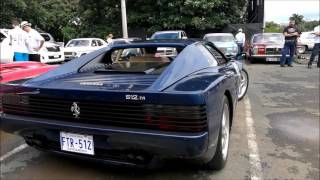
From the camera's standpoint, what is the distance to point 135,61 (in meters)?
4.70

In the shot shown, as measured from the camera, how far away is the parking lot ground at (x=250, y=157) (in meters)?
3.84

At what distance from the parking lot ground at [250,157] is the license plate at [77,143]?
46 centimetres

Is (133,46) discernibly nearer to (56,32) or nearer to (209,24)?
(209,24)

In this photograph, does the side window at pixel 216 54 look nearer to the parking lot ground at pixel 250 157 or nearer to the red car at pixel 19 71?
the parking lot ground at pixel 250 157

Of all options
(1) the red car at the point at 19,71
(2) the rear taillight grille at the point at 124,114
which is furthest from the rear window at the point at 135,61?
(1) the red car at the point at 19,71

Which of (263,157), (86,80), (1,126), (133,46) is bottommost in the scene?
(263,157)

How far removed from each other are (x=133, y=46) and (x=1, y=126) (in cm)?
172

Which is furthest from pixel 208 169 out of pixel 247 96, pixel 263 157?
pixel 247 96

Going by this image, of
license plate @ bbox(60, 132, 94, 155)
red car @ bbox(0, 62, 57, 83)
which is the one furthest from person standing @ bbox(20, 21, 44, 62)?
license plate @ bbox(60, 132, 94, 155)

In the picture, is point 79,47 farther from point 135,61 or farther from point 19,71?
point 135,61

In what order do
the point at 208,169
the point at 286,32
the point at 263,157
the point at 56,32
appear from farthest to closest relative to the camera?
the point at 56,32 → the point at 286,32 → the point at 263,157 → the point at 208,169

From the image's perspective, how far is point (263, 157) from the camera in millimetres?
4387

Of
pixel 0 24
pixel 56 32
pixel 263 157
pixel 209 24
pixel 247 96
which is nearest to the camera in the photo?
pixel 263 157

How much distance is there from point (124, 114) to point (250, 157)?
6.05 feet
